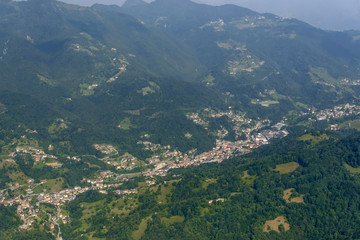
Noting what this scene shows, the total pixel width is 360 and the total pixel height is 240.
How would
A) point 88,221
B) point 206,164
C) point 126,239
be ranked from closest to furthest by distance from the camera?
point 126,239, point 88,221, point 206,164

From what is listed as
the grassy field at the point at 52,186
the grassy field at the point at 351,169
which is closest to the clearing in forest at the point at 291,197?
the grassy field at the point at 351,169

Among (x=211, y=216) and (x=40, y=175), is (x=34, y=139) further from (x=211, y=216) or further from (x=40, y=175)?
(x=211, y=216)

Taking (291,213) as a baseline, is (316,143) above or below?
above

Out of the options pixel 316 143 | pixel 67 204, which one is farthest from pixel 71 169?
pixel 316 143

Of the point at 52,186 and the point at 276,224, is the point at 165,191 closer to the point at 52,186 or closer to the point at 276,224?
the point at 276,224

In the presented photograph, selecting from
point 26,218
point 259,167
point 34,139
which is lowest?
point 26,218

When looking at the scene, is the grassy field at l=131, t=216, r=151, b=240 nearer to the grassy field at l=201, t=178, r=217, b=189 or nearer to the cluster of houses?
the grassy field at l=201, t=178, r=217, b=189

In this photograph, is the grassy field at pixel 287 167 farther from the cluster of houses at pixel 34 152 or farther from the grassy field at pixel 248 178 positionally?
the cluster of houses at pixel 34 152
